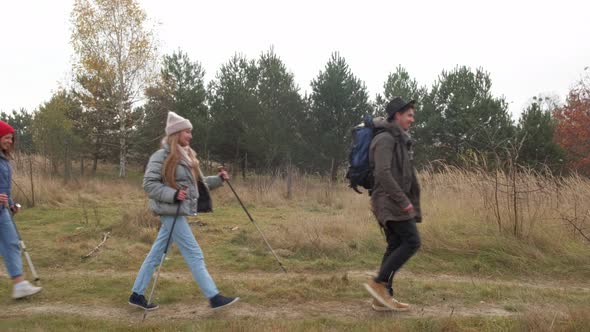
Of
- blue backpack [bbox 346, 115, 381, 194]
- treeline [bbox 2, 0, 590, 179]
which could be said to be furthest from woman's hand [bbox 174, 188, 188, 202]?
treeline [bbox 2, 0, 590, 179]

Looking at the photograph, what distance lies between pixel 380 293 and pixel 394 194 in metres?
0.95

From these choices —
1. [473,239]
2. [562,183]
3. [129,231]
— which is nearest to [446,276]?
[473,239]

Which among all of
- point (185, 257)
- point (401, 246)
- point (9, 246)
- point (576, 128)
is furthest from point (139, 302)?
point (576, 128)

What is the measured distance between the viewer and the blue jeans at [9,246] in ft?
16.1

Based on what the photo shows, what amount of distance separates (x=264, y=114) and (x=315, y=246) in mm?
18637

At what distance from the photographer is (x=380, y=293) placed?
439cm

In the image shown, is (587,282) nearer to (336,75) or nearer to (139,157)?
(336,75)

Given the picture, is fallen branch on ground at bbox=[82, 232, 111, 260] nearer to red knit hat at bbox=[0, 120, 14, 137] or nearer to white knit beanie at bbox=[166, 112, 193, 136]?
red knit hat at bbox=[0, 120, 14, 137]

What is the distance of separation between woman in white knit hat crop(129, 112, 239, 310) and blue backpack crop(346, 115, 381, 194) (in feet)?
4.95

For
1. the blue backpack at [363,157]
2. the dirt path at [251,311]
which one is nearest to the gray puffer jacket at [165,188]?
the dirt path at [251,311]

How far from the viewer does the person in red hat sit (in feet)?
16.0

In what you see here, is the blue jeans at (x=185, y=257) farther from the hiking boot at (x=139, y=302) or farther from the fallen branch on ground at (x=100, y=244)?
the fallen branch on ground at (x=100, y=244)

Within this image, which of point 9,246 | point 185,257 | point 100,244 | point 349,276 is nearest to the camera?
point 185,257

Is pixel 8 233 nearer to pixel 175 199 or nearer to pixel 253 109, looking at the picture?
pixel 175 199
